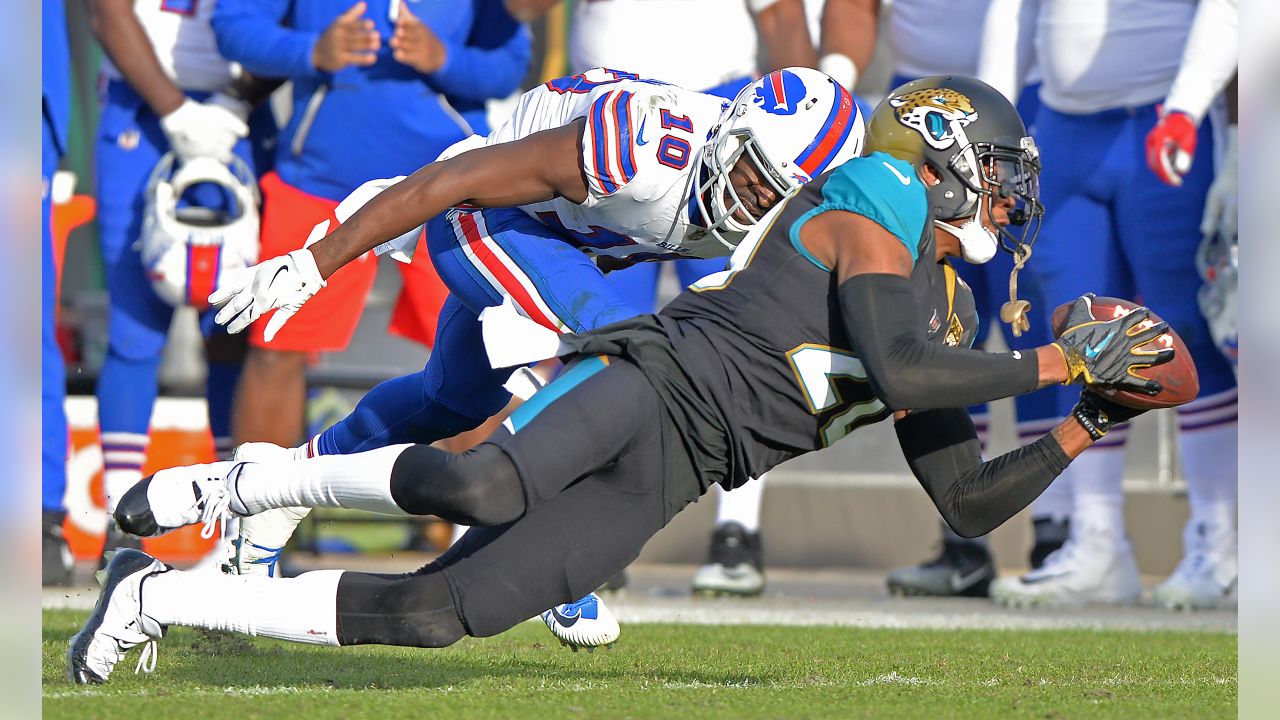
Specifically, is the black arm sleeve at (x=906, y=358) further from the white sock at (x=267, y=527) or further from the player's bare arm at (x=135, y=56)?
the player's bare arm at (x=135, y=56)

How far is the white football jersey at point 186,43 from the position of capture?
648cm

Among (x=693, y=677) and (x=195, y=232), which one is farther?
(x=195, y=232)

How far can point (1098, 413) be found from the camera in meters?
3.57

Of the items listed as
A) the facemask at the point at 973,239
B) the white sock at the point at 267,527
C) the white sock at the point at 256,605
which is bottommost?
the white sock at the point at 267,527

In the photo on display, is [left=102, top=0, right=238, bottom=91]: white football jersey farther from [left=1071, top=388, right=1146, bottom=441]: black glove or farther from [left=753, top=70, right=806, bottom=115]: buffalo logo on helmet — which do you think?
[left=1071, top=388, right=1146, bottom=441]: black glove

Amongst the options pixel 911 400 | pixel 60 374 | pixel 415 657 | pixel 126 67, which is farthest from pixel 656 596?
pixel 911 400

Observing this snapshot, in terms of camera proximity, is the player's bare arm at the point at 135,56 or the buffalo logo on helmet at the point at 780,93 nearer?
the buffalo logo on helmet at the point at 780,93

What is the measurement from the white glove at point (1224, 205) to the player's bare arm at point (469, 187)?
3.02 metres

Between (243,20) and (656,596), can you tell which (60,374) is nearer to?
(243,20)

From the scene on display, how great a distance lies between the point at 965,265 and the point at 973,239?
324 cm

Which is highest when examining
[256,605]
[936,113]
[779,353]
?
[936,113]

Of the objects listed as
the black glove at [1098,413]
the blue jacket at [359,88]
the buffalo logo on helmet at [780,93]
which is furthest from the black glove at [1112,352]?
the blue jacket at [359,88]

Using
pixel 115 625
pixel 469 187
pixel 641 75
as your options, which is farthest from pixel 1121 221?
pixel 115 625

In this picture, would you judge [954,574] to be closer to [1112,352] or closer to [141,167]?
[1112,352]
